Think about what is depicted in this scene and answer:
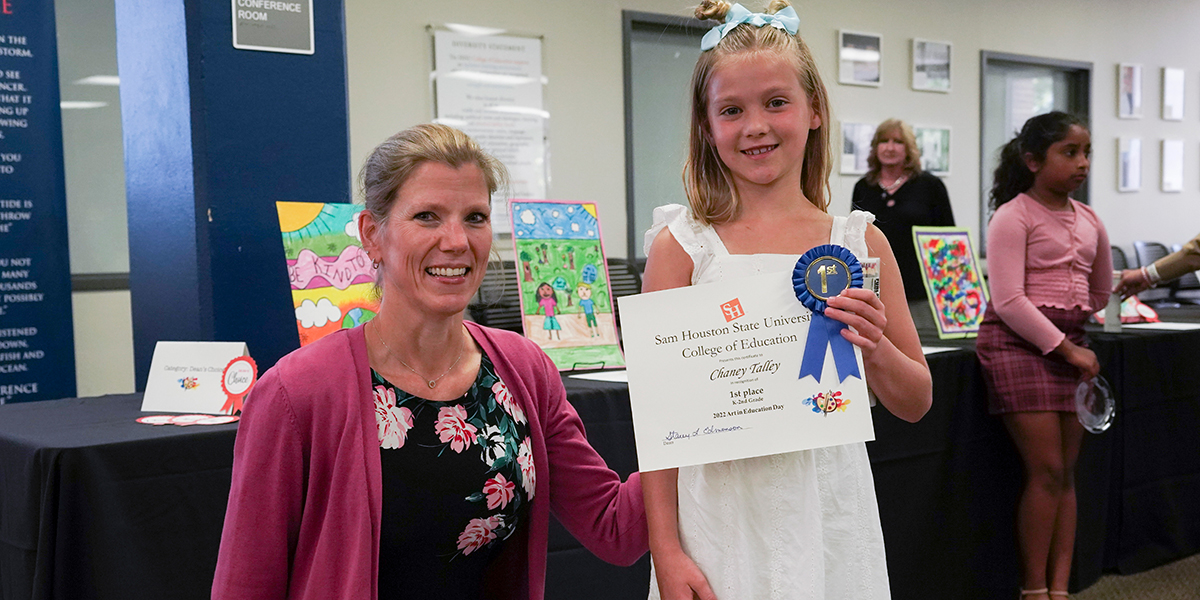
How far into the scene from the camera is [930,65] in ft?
23.6

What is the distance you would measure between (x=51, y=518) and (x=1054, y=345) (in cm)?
259

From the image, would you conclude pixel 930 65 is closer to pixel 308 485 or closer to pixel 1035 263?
pixel 1035 263

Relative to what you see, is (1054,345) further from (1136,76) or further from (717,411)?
(1136,76)

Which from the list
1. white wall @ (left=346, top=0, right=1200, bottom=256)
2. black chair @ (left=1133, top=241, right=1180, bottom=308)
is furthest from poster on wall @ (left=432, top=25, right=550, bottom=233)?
black chair @ (left=1133, top=241, right=1180, bottom=308)

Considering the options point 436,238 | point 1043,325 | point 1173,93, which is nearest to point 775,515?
point 436,238

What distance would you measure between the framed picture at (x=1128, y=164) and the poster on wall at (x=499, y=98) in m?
5.52

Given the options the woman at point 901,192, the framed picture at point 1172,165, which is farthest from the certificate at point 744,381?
the framed picture at point 1172,165

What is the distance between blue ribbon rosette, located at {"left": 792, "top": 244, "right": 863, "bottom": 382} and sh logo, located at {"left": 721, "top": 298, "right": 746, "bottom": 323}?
0.07 metres

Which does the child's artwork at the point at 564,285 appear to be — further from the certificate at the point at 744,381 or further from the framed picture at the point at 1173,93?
the framed picture at the point at 1173,93

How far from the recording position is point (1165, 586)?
11.4 ft

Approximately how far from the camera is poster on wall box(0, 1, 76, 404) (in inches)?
119

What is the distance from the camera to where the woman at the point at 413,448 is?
127cm

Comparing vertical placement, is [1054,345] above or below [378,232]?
below

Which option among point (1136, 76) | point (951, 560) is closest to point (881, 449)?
point (951, 560)
